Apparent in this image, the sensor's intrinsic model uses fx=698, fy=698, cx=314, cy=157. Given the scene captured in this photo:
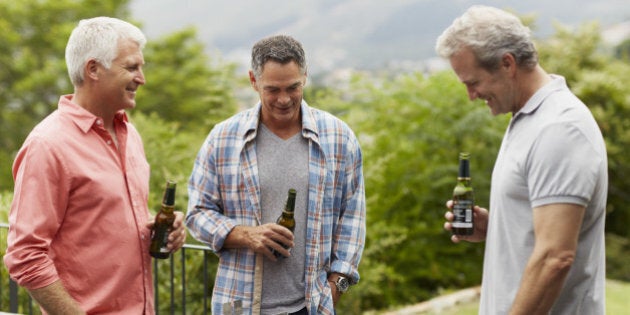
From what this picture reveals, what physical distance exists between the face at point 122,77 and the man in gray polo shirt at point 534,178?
117 centimetres

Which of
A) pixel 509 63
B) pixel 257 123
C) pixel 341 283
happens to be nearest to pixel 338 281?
pixel 341 283

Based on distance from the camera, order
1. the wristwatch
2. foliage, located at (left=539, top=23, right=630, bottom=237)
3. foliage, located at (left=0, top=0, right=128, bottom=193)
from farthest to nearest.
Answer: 1. foliage, located at (left=0, top=0, right=128, bottom=193)
2. foliage, located at (left=539, top=23, right=630, bottom=237)
3. the wristwatch

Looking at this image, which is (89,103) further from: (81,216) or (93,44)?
(81,216)

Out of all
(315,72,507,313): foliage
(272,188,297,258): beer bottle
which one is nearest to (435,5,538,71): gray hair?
(272,188,297,258): beer bottle

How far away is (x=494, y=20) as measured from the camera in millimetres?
2193

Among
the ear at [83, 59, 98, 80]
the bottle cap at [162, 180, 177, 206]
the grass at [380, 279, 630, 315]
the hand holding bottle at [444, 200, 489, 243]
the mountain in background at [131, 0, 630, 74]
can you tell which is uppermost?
the mountain in background at [131, 0, 630, 74]

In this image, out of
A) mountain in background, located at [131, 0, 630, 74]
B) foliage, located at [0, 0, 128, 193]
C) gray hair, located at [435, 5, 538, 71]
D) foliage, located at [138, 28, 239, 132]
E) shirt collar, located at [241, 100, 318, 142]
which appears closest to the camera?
gray hair, located at [435, 5, 538, 71]

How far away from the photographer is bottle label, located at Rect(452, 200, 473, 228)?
2633 mm

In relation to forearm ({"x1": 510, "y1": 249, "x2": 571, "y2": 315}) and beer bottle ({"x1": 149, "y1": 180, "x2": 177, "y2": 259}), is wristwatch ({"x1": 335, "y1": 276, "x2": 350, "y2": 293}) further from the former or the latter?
forearm ({"x1": 510, "y1": 249, "x2": 571, "y2": 315})

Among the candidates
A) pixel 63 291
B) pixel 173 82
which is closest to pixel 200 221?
pixel 63 291

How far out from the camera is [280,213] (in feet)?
9.21

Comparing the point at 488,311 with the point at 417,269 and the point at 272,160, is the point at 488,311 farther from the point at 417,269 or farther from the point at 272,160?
the point at 417,269

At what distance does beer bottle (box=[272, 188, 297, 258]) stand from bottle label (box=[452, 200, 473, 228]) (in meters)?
0.62

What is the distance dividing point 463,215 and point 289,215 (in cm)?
66
